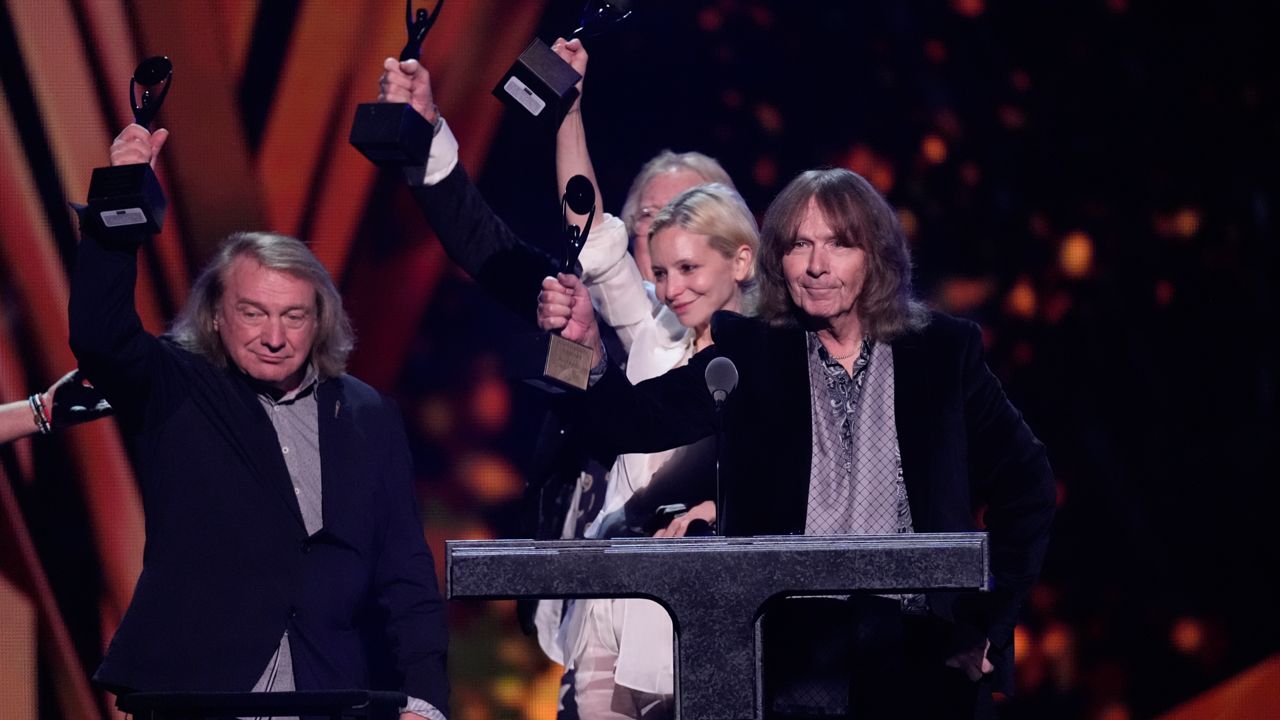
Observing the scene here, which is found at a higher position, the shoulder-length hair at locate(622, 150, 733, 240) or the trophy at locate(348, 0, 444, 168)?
the trophy at locate(348, 0, 444, 168)

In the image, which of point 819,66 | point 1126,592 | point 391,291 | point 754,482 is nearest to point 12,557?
point 391,291

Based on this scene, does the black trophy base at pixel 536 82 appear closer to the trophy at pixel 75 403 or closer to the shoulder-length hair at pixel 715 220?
the shoulder-length hair at pixel 715 220

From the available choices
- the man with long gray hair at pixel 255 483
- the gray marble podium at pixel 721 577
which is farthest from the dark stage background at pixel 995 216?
the gray marble podium at pixel 721 577

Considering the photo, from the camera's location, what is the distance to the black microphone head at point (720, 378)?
72.5 inches

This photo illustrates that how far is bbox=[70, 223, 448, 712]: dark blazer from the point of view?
7.72 feet

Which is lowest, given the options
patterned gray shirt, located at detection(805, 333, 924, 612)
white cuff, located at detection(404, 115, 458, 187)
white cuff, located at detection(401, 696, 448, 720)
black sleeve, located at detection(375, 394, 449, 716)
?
white cuff, located at detection(401, 696, 448, 720)

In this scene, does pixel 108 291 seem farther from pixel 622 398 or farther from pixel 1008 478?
pixel 1008 478

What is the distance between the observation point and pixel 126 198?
7.21 ft

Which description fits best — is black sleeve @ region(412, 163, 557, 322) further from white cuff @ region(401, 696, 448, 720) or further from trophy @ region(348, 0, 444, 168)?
white cuff @ region(401, 696, 448, 720)

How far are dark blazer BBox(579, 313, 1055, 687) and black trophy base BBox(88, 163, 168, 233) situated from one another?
799 mm

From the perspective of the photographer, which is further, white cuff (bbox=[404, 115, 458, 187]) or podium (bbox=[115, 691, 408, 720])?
white cuff (bbox=[404, 115, 458, 187])

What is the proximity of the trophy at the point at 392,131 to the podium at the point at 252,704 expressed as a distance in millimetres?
857

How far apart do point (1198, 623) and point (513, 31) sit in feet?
8.97

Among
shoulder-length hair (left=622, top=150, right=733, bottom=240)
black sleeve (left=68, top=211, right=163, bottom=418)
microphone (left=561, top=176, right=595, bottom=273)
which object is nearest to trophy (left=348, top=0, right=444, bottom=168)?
microphone (left=561, top=176, right=595, bottom=273)
